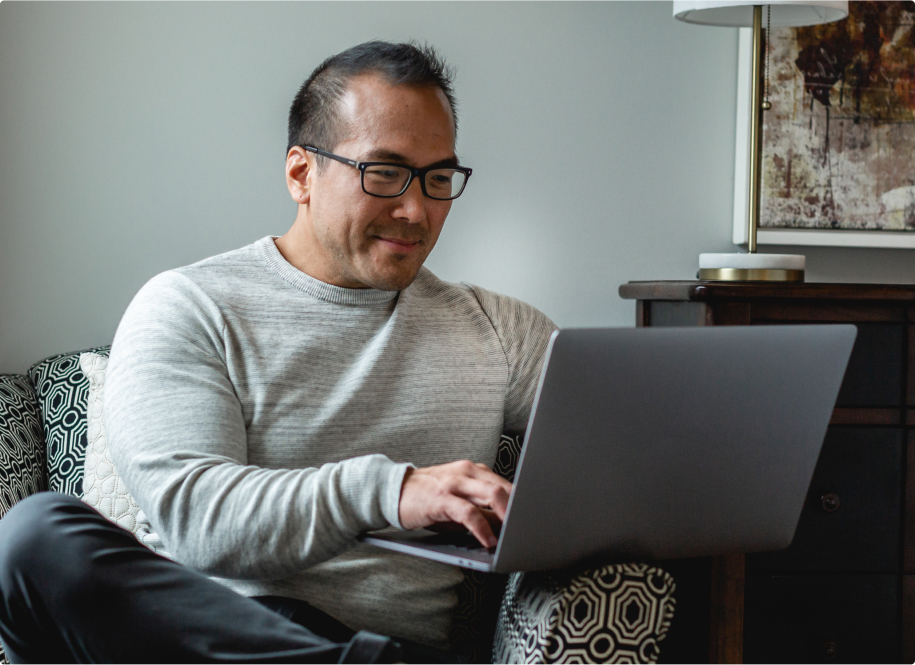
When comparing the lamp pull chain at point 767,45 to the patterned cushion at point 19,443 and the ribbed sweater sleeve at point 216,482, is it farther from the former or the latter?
the patterned cushion at point 19,443

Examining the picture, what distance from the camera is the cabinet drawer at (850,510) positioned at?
155 cm

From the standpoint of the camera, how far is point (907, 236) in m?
1.94

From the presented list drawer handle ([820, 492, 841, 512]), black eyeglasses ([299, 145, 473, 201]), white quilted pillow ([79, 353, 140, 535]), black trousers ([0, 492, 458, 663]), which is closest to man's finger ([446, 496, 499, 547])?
black trousers ([0, 492, 458, 663])

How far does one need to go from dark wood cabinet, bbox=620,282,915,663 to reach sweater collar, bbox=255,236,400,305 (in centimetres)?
62

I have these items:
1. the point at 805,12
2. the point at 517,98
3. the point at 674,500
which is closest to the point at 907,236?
the point at 805,12

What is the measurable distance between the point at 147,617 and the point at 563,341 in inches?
18.9

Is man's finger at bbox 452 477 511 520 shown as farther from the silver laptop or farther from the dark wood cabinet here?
the dark wood cabinet

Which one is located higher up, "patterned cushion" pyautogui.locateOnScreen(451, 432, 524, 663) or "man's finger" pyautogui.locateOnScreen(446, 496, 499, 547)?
"man's finger" pyautogui.locateOnScreen(446, 496, 499, 547)

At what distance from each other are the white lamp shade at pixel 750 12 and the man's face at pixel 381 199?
0.76 meters

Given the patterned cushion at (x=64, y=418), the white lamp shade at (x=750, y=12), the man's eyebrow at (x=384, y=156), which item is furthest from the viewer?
the white lamp shade at (x=750, y=12)

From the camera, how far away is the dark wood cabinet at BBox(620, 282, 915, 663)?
155 cm

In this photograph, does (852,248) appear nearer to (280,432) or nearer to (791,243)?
(791,243)

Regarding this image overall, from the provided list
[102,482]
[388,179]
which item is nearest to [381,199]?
[388,179]

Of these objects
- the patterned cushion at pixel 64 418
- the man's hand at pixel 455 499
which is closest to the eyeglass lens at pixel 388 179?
the man's hand at pixel 455 499
